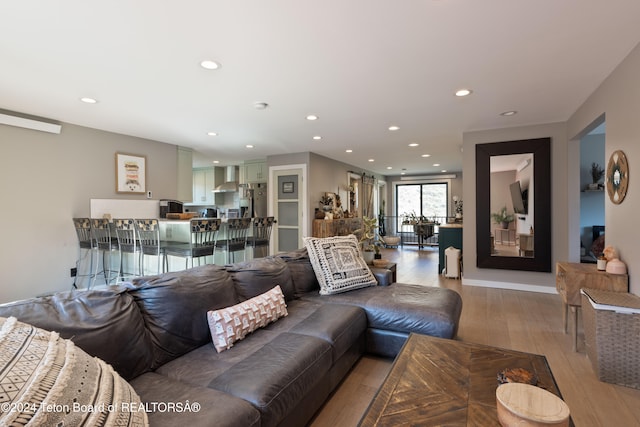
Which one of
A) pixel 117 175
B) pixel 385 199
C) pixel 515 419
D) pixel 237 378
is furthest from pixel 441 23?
pixel 385 199

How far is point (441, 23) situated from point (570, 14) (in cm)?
79

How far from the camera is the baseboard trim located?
14.5 ft

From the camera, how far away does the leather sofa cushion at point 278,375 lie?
1.31m

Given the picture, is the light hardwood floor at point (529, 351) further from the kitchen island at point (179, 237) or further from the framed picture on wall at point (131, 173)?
the framed picture on wall at point (131, 173)

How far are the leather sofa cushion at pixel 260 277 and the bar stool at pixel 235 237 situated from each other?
169 centimetres

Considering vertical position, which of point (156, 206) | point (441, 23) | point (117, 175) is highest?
point (441, 23)

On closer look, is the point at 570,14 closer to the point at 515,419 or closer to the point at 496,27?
the point at 496,27

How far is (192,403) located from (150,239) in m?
3.27

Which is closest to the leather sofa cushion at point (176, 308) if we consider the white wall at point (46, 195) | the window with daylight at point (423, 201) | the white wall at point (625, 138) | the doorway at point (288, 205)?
the white wall at point (625, 138)

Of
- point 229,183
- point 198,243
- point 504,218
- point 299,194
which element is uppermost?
point 229,183

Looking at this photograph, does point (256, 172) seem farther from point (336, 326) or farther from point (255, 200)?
point (336, 326)

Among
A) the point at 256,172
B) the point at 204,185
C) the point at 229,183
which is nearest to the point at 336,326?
the point at 256,172

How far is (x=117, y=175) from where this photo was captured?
4852mm

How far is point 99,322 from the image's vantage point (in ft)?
4.47
